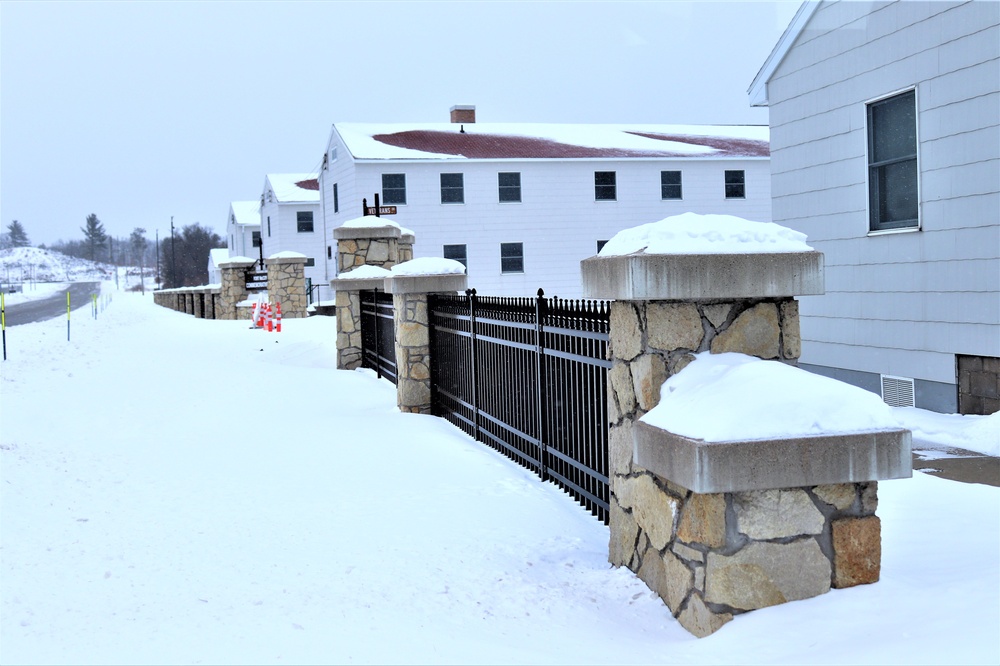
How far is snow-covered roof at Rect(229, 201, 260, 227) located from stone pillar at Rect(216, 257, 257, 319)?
794 inches

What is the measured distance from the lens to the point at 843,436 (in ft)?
12.4

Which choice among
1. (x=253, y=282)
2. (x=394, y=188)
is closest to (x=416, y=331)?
(x=394, y=188)

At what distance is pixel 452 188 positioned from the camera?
1138 inches

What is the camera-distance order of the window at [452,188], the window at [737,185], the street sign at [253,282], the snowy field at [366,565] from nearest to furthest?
the snowy field at [366,565], the window at [452,188], the window at [737,185], the street sign at [253,282]

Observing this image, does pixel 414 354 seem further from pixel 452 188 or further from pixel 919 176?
pixel 452 188

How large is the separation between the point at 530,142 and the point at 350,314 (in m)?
17.9

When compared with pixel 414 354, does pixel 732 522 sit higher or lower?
lower

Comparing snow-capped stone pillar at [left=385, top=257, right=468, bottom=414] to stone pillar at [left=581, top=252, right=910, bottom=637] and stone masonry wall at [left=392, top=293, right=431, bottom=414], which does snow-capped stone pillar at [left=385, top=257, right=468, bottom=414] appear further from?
stone pillar at [left=581, top=252, right=910, bottom=637]

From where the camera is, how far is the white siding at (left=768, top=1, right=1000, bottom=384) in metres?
8.18

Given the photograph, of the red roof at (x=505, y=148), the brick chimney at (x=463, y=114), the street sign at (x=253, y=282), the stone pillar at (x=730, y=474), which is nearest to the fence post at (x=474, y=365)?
the stone pillar at (x=730, y=474)

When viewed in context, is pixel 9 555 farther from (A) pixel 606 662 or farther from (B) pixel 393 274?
(B) pixel 393 274

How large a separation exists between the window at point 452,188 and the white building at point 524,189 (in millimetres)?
32

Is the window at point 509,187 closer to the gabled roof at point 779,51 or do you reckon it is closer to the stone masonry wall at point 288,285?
the stone masonry wall at point 288,285

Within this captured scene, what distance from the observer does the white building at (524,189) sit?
28594 mm
